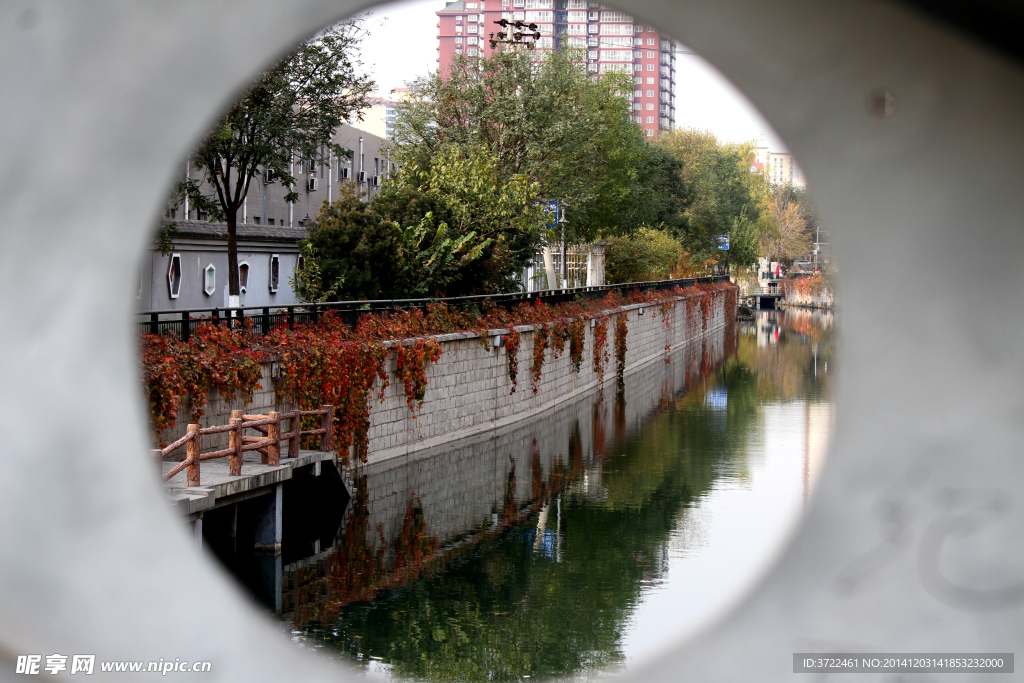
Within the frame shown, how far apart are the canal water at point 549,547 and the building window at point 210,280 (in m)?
10.1

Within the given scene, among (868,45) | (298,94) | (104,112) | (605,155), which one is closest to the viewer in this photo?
(868,45)

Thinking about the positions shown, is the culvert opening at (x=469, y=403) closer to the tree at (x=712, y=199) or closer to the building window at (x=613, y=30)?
the tree at (x=712, y=199)

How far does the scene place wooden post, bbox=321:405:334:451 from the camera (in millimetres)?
12875

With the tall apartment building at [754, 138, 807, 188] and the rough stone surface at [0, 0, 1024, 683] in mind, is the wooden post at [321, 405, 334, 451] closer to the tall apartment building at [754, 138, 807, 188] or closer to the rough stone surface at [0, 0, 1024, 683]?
the tall apartment building at [754, 138, 807, 188]

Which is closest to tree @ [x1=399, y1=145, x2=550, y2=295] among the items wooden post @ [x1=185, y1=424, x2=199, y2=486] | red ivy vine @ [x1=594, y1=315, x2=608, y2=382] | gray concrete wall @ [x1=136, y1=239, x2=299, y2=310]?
gray concrete wall @ [x1=136, y1=239, x2=299, y2=310]

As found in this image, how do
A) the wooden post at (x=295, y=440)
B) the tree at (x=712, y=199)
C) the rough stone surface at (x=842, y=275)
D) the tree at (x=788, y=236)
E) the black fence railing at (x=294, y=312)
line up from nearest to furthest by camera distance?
1. the rough stone surface at (x=842, y=275)
2. the black fence railing at (x=294, y=312)
3. the wooden post at (x=295, y=440)
4. the tree at (x=712, y=199)
5. the tree at (x=788, y=236)

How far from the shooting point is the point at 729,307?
57.3 metres

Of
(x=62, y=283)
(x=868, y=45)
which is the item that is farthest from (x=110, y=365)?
(x=868, y=45)

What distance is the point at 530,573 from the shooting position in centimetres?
1127

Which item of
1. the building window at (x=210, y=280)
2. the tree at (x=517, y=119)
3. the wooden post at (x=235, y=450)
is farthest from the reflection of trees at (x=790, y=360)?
the building window at (x=210, y=280)

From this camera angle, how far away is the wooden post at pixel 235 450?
34.2ft

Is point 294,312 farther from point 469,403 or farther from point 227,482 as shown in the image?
point 469,403

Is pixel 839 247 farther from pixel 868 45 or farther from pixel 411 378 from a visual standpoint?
pixel 411 378

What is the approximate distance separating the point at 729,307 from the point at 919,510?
55.7 metres
